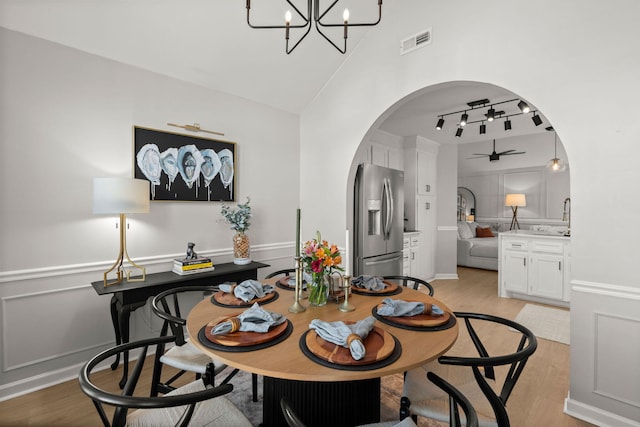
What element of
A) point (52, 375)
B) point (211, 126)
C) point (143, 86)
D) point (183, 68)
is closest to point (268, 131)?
point (211, 126)

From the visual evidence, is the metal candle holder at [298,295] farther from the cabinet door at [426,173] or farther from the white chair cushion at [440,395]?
the cabinet door at [426,173]

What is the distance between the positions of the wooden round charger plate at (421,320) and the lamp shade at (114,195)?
2.02m

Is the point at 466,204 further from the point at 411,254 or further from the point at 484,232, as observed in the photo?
the point at 411,254

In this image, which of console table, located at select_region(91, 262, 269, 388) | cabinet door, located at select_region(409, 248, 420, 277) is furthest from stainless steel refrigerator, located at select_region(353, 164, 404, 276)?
console table, located at select_region(91, 262, 269, 388)

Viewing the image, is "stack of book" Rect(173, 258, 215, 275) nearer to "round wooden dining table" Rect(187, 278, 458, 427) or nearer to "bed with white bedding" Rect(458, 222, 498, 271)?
"round wooden dining table" Rect(187, 278, 458, 427)

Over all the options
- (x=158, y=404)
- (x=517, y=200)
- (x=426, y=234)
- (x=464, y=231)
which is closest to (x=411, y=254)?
(x=426, y=234)

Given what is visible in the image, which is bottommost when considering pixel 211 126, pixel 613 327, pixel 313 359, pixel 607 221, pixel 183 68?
pixel 613 327

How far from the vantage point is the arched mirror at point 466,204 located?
8.16 meters

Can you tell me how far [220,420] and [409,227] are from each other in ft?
15.8

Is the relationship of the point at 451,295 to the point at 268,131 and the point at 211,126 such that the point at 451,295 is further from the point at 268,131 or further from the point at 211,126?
the point at 211,126

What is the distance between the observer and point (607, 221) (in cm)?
193

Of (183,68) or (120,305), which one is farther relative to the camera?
(183,68)

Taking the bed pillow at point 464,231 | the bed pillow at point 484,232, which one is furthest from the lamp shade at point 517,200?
the bed pillow at point 464,231

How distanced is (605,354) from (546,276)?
2732mm
